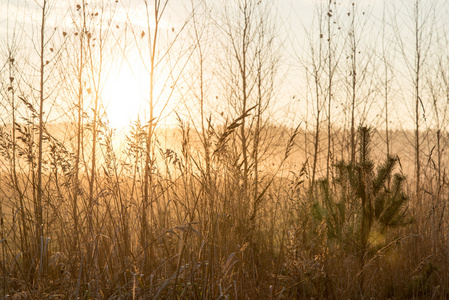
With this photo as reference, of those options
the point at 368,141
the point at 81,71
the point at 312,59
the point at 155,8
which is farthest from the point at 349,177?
the point at 312,59

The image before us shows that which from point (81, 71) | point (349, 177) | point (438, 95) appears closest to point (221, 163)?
point (349, 177)

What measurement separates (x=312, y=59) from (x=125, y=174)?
3754 millimetres

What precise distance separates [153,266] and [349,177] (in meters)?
1.64

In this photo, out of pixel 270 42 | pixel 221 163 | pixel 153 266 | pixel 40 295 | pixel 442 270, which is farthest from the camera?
pixel 270 42

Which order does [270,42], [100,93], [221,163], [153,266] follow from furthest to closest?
[270,42], [100,93], [153,266], [221,163]

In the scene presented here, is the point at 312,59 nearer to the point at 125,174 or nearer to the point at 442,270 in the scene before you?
the point at 442,270

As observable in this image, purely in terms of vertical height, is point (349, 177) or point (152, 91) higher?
point (152, 91)

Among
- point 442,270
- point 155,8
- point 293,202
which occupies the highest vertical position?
point 155,8

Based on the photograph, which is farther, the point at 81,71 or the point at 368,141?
the point at 81,71

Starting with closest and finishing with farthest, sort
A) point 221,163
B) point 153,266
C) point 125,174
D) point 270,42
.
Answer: point 221,163 < point 153,266 < point 125,174 < point 270,42

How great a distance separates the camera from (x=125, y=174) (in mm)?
2537

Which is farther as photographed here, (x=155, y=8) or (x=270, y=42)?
(x=270, y=42)

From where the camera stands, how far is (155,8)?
8.46ft

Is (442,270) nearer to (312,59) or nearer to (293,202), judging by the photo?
(293,202)
